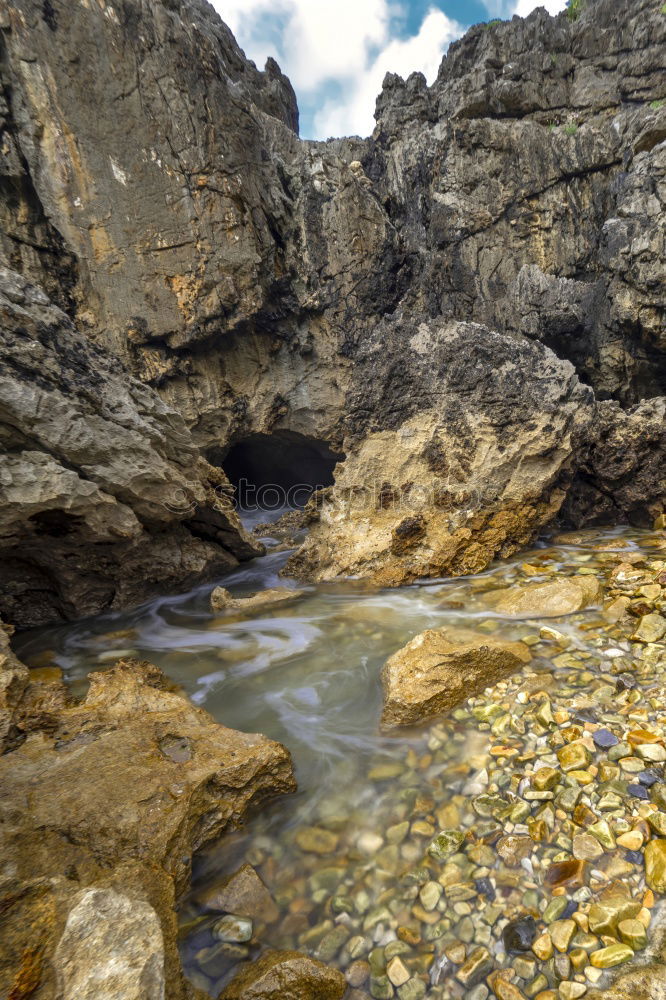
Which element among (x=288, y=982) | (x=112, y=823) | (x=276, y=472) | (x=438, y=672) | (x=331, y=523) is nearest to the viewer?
(x=288, y=982)

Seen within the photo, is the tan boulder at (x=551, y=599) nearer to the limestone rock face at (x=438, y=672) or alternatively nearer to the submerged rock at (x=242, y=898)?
the limestone rock face at (x=438, y=672)

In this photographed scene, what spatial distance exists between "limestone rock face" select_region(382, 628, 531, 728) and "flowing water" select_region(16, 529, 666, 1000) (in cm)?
11

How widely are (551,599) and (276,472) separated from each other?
488 inches

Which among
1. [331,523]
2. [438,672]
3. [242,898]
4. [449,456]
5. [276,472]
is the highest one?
[449,456]

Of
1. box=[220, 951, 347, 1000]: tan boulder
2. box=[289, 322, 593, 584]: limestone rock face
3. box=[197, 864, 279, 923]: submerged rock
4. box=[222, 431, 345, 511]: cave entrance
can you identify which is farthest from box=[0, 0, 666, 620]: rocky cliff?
box=[220, 951, 347, 1000]: tan boulder

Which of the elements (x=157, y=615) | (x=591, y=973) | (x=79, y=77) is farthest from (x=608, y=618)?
(x=79, y=77)

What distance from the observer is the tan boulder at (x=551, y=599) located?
4414 millimetres

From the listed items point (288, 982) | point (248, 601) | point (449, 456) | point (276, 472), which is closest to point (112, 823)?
point (288, 982)

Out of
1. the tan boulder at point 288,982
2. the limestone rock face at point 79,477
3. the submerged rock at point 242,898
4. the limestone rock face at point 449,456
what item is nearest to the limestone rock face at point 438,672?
the submerged rock at point 242,898

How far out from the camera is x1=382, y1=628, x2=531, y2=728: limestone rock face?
3328 mm

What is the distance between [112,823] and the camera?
2.21m

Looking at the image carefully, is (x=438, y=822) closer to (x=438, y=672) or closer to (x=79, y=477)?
(x=438, y=672)

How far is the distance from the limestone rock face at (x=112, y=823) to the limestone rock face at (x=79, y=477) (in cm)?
197

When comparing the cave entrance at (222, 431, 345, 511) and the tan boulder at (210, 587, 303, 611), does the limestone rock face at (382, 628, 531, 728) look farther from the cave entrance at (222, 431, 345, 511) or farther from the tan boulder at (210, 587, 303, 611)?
the cave entrance at (222, 431, 345, 511)
